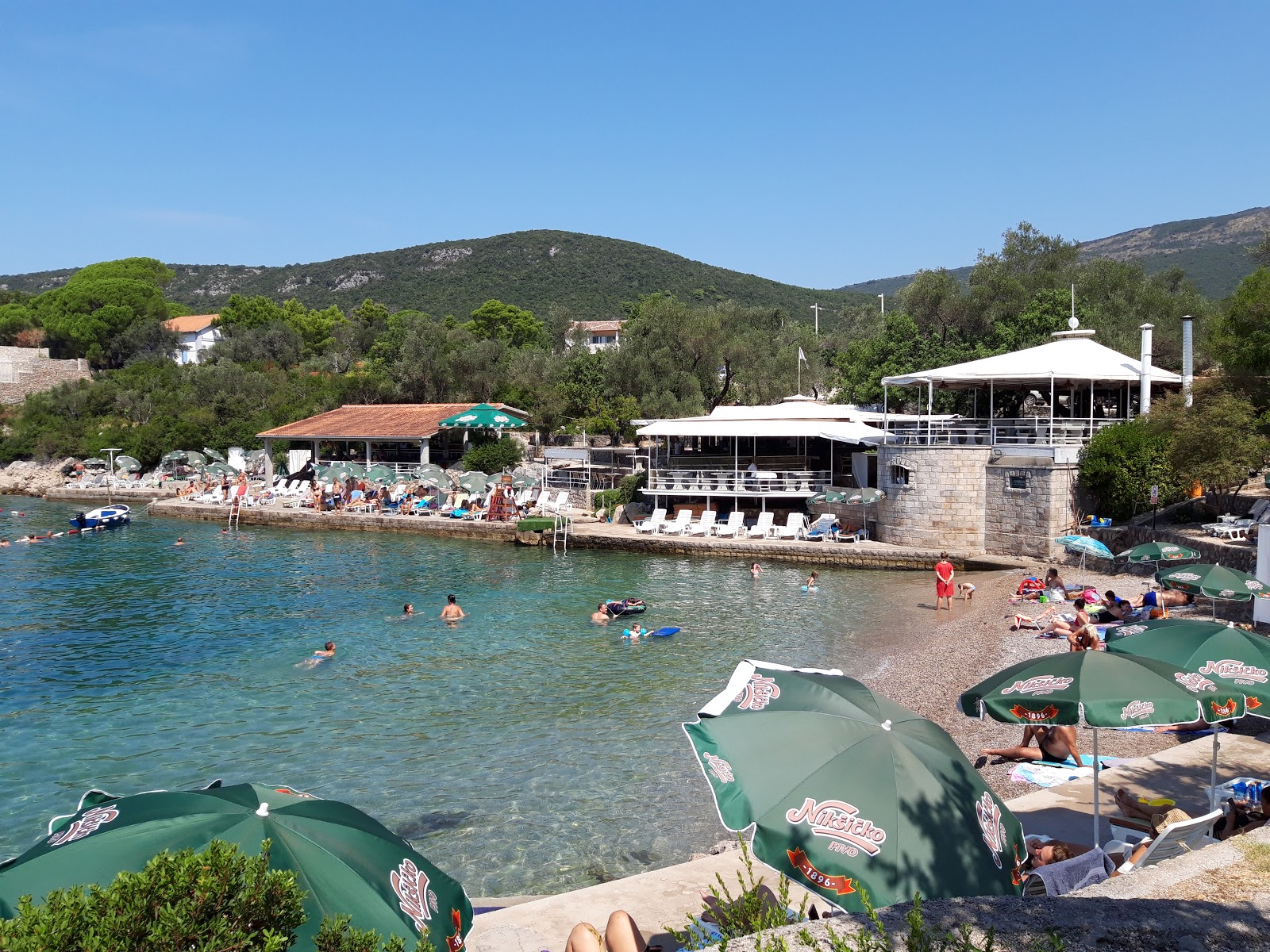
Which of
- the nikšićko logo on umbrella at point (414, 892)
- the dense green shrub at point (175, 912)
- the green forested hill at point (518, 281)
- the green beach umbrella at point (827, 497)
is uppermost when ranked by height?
the green forested hill at point (518, 281)

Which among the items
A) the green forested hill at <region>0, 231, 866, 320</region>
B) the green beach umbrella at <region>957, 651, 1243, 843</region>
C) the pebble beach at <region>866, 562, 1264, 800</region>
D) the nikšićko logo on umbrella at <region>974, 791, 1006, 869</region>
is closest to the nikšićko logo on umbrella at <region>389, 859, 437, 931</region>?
the nikšićko logo on umbrella at <region>974, 791, 1006, 869</region>

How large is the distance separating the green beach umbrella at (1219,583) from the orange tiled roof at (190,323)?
285ft

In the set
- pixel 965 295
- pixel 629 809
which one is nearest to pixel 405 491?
pixel 965 295

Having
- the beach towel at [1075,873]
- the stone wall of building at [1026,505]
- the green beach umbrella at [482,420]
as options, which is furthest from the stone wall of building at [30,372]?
the beach towel at [1075,873]

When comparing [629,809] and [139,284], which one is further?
[139,284]

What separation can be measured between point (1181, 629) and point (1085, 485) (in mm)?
16992

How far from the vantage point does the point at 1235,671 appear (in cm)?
714

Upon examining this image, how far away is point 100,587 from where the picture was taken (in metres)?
23.7

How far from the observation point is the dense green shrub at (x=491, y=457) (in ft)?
131

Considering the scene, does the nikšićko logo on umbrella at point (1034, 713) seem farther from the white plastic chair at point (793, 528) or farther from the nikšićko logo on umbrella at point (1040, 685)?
the white plastic chair at point (793, 528)

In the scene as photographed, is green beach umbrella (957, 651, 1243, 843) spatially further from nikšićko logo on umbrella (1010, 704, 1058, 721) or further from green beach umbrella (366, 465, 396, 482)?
green beach umbrella (366, 465, 396, 482)

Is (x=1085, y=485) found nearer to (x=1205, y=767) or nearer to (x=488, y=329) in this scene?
(x=1205, y=767)

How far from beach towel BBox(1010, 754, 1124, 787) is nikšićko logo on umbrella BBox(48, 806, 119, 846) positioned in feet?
25.0

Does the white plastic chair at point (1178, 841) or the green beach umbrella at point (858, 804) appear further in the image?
the white plastic chair at point (1178, 841)
